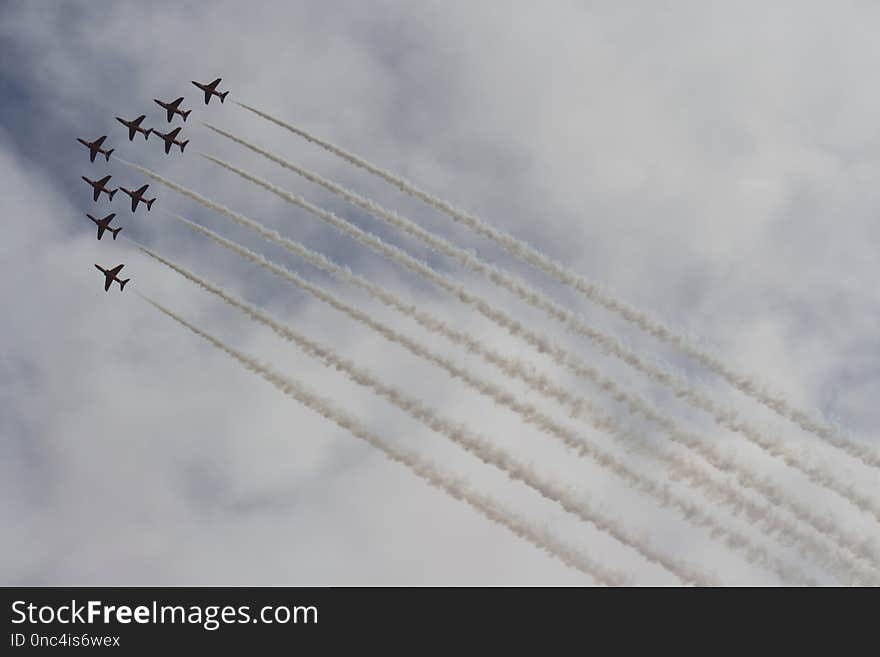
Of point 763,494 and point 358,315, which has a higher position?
point 358,315
